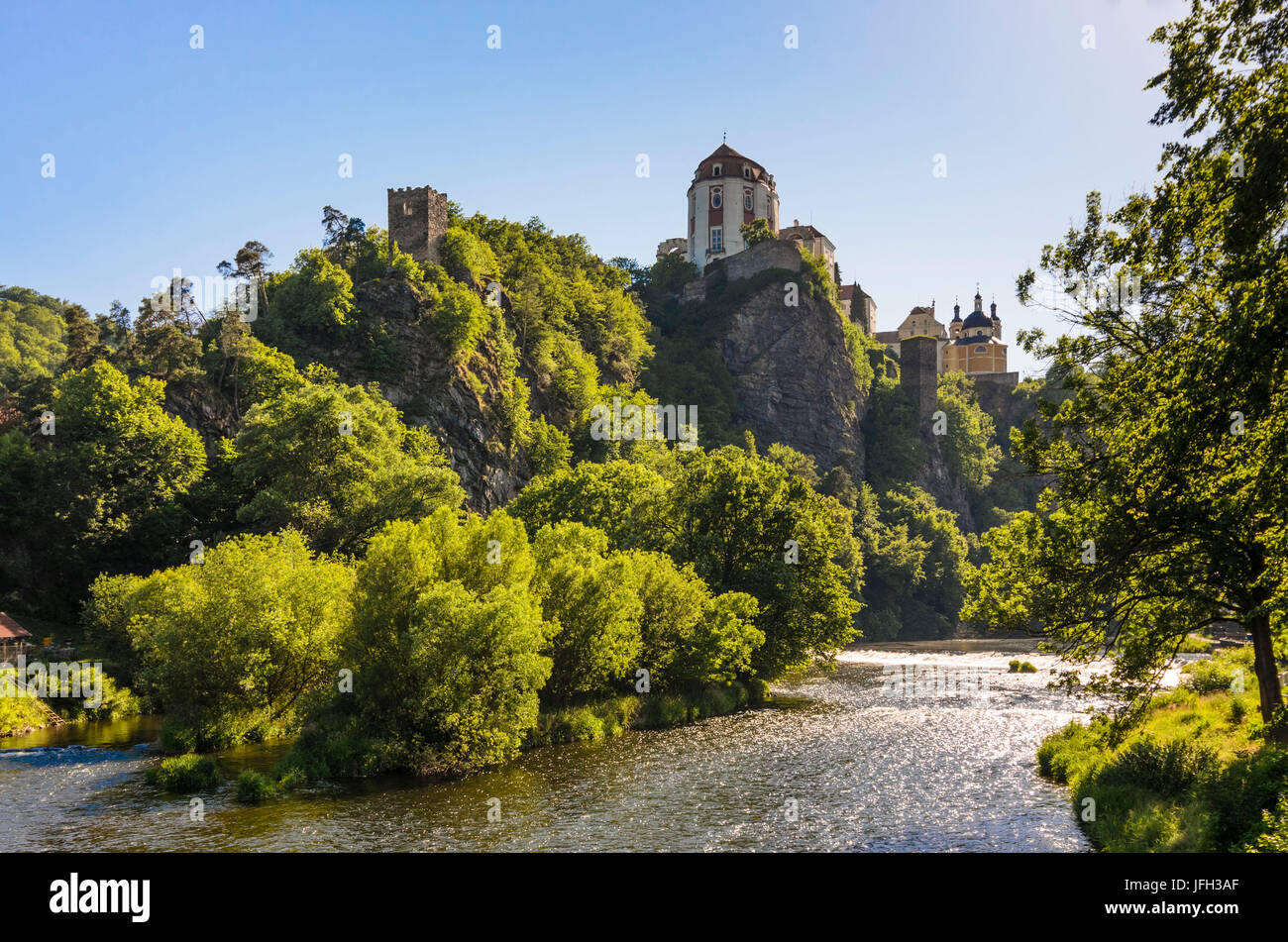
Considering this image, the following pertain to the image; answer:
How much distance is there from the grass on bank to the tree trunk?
0.76m

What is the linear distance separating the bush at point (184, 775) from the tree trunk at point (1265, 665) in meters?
32.4

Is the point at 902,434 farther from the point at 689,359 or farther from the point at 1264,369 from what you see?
the point at 1264,369

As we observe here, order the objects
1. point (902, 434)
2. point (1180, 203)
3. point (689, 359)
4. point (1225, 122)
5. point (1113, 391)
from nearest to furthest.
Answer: point (1225, 122), point (1180, 203), point (1113, 391), point (689, 359), point (902, 434)

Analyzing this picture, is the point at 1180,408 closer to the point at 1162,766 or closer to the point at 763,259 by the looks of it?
the point at 1162,766

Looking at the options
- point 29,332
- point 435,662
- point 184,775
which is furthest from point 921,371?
point 29,332

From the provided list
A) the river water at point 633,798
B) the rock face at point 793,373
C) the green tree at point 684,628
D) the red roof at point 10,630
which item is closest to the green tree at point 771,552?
the green tree at point 684,628

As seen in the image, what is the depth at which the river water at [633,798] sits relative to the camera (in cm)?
2348

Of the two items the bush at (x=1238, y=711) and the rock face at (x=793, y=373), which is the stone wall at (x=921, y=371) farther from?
the bush at (x=1238, y=711)

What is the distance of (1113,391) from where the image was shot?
73.1ft

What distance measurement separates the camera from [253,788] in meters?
28.1

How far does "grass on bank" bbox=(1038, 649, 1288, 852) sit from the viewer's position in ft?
58.5

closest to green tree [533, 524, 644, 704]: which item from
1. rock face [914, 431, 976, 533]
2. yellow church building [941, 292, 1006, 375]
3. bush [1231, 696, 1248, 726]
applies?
bush [1231, 696, 1248, 726]
